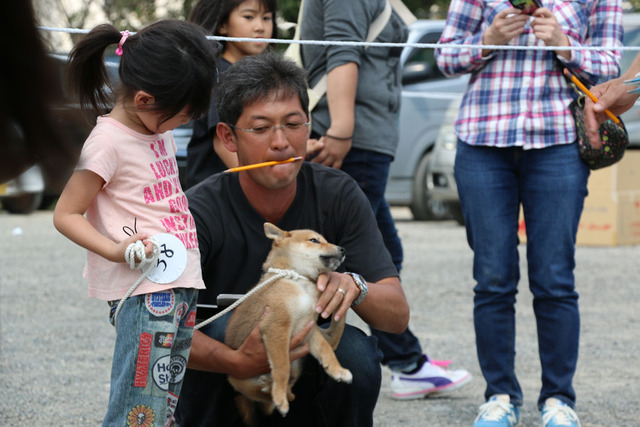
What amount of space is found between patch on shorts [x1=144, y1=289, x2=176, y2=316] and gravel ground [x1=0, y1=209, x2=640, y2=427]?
1.53 ft

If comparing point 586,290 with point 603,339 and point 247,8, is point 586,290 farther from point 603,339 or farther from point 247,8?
point 247,8

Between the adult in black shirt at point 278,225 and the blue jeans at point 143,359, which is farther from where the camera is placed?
the adult in black shirt at point 278,225

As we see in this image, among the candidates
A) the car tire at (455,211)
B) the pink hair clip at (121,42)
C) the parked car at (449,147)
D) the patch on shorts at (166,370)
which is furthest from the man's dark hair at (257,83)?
the car tire at (455,211)

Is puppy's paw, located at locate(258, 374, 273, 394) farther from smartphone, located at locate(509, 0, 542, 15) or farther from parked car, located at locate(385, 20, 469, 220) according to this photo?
parked car, located at locate(385, 20, 469, 220)

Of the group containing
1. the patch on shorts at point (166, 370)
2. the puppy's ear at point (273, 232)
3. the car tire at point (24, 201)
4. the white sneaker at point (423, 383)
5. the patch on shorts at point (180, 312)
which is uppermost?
the car tire at point (24, 201)

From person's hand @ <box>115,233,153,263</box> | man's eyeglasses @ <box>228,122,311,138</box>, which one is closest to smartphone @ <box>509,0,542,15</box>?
man's eyeglasses @ <box>228,122,311,138</box>

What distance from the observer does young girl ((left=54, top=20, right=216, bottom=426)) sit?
7.45ft

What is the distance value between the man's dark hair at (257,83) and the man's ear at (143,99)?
52cm

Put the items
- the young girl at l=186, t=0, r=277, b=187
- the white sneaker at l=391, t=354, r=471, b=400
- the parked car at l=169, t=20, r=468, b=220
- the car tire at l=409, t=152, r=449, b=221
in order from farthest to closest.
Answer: the car tire at l=409, t=152, r=449, b=221, the parked car at l=169, t=20, r=468, b=220, the white sneaker at l=391, t=354, r=471, b=400, the young girl at l=186, t=0, r=277, b=187

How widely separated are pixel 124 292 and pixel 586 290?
191 inches

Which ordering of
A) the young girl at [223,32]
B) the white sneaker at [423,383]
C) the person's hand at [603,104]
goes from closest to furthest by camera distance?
the person's hand at [603,104] → the young girl at [223,32] → the white sneaker at [423,383]

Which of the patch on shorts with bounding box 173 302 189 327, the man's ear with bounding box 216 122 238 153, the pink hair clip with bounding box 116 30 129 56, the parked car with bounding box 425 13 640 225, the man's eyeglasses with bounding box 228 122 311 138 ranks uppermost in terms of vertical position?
the pink hair clip with bounding box 116 30 129 56

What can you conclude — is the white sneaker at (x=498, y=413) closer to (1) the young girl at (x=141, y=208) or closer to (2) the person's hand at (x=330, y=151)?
(2) the person's hand at (x=330, y=151)

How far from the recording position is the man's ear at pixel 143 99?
2.33 metres
